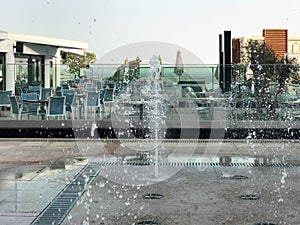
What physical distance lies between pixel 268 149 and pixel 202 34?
927cm

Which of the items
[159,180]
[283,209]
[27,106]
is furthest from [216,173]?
[27,106]

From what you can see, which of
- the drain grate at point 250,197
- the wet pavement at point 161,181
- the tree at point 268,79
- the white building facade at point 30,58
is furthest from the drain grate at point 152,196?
the white building facade at point 30,58

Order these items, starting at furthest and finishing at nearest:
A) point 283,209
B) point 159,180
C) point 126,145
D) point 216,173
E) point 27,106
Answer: point 27,106 < point 126,145 < point 216,173 < point 159,180 < point 283,209

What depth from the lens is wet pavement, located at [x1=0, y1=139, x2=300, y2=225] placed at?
3.75 meters

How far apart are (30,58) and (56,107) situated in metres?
10.5

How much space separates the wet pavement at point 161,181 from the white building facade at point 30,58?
4965mm

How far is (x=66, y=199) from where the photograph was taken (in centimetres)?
422

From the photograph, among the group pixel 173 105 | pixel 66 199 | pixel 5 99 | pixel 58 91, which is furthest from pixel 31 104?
pixel 66 199

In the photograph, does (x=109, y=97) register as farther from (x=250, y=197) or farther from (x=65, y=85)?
(x=250, y=197)

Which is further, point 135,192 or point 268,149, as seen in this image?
point 268,149

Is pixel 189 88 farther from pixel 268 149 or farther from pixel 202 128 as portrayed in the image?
pixel 268 149

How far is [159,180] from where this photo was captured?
500 cm

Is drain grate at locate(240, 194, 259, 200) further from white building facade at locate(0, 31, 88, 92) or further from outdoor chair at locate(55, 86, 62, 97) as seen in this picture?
outdoor chair at locate(55, 86, 62, 97)

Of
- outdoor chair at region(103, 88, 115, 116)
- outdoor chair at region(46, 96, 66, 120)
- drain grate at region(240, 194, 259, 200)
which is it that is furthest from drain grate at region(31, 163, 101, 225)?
outdoor chair at region(103, 88, 115, 116)
